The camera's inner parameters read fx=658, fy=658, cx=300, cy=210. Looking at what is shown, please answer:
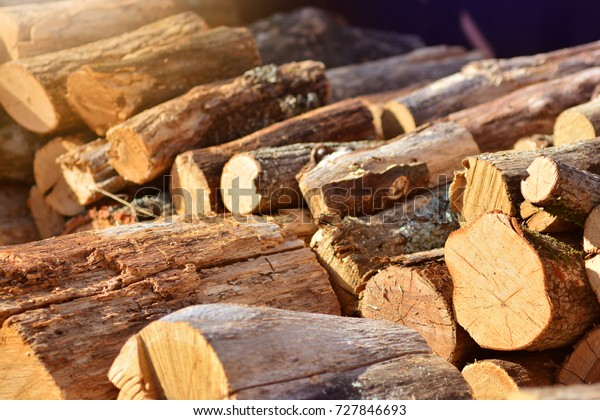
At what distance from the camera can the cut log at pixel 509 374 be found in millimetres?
2260

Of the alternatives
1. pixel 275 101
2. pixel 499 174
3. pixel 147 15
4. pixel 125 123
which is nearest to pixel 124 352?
pixel 499 174

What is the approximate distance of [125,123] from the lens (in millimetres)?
3434

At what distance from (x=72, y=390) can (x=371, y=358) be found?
0.96 m

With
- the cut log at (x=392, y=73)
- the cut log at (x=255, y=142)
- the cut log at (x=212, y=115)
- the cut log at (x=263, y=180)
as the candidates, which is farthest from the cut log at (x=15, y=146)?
the cut log at (x=392, y=73)

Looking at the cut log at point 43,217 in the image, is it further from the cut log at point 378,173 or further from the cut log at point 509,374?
the cut log at point 509,374

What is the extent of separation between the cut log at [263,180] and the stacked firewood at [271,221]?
0.01 meters

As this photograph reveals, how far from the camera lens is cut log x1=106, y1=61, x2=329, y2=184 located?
11.1ft

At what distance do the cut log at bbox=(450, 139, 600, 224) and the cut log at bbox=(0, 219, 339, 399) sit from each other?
2.15 ft

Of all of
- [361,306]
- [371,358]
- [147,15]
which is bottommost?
[361,306]

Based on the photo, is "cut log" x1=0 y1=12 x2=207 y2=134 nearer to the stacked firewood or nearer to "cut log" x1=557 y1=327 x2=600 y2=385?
the stacked firewood

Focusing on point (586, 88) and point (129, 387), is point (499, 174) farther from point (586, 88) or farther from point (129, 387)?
point (586, 88)

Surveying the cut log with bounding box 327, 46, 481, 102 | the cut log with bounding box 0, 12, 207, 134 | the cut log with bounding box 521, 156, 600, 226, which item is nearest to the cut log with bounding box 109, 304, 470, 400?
the cut log with bounding box 521, 156, 600, 226

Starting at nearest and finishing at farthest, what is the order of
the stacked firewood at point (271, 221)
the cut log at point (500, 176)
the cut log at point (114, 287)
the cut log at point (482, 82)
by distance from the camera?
the stacked firewood at point (271, 221) → the cut log at point (114, 287) → the cut log at point (500, 176) → the cut log at point (482, 82)

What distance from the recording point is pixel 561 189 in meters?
2.20
